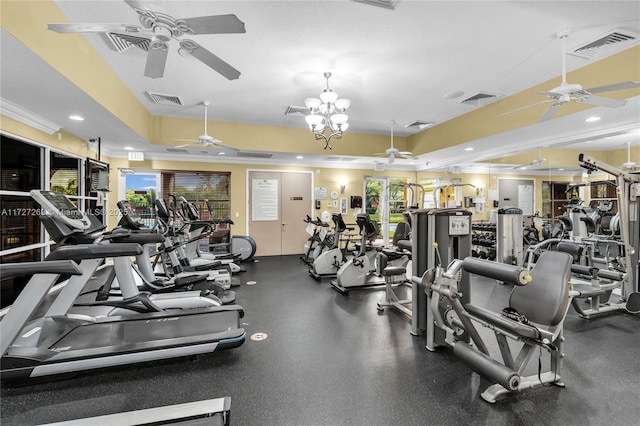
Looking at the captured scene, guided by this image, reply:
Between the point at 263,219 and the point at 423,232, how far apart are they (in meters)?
5.74

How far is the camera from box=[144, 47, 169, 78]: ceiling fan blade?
2.48 m

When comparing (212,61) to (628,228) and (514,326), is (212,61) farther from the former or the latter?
(628,228)

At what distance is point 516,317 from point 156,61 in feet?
11.7

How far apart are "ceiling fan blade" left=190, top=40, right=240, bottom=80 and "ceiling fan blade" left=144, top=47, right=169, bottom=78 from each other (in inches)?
9.5

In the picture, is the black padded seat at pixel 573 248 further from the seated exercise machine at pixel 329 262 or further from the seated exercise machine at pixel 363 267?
the seated exercise machine at pixel 329 262

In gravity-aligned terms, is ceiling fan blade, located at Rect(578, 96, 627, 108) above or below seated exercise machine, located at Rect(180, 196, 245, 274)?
above

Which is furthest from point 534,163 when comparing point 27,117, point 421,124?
point 27,117

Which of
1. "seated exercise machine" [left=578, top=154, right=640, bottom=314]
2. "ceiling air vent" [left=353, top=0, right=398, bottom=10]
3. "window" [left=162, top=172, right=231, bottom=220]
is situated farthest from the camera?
"window" [left=162, top=172, right=231, bottom=220]

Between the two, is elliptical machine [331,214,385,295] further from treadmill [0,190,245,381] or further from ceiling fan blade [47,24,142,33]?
ceiling fan blade [47,24,142,33]

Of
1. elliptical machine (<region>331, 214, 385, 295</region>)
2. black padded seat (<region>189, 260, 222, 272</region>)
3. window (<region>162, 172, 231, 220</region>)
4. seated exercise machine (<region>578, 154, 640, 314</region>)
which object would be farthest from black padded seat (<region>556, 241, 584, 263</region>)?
window (<region>162, 172, 231, 220</region>)

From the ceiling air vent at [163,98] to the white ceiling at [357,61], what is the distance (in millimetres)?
160

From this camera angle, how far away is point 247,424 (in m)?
1.99

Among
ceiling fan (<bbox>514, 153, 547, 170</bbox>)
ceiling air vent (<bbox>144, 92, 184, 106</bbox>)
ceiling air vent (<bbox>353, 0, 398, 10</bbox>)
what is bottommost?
ceiling fan (<bbox>514, 153, 547, 170</bbox>)

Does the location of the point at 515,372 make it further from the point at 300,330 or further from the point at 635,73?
the point at 635,73
